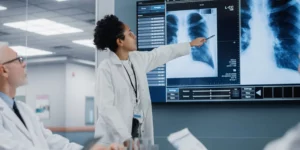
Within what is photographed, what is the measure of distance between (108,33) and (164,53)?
1.38 feet

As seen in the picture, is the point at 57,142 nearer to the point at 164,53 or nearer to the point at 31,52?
the point at 164,53

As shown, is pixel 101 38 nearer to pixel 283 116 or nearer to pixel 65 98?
pixel 283 116

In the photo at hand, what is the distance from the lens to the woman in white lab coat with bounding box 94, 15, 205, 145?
2600mm

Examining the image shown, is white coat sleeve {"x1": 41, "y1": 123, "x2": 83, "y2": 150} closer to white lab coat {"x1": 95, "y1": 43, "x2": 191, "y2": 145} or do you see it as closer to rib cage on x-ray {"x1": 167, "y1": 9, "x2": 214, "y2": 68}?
white lab coat {"x1": 95, "y1": 43, "x2": 191, "y2": 145}

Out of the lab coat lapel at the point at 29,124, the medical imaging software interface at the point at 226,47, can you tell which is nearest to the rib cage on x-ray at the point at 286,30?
the medical imaging software interface at the point at 226,47

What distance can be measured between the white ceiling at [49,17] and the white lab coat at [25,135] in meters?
4.56

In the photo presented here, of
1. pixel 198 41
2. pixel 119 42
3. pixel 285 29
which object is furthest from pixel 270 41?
pixel 119 42

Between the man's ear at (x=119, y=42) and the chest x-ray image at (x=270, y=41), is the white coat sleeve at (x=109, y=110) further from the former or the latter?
the chest x-ray image at (x=270, y=41)

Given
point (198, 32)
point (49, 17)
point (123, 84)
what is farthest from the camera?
point (49, 17)

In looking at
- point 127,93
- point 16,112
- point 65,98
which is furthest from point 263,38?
point 65,98

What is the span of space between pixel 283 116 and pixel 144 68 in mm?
1104

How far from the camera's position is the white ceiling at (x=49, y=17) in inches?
256

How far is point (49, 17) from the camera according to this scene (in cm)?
737

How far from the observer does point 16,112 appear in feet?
6.44
